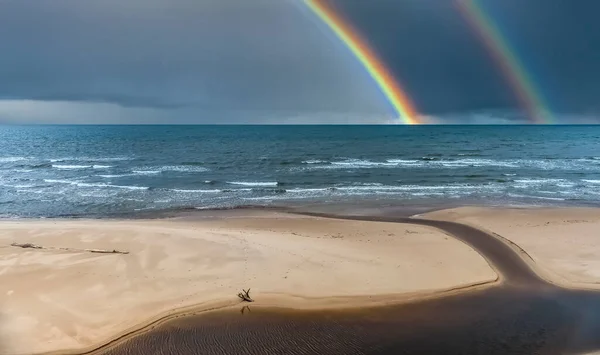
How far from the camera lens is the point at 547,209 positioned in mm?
24906

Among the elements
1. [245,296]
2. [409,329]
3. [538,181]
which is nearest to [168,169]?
[538,181]

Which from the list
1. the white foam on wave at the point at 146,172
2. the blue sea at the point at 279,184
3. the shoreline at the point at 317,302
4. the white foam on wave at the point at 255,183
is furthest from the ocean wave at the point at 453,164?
the shoreline at the point at 317,302

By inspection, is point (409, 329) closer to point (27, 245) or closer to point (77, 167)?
point (27, 245)

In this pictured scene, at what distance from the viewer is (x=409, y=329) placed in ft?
33.3

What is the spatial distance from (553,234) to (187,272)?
15976 millimetres

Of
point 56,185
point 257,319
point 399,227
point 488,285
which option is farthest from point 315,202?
point 56,185

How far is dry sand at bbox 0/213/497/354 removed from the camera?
34.7ft

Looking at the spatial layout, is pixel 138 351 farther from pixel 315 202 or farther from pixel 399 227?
pixel 315 202

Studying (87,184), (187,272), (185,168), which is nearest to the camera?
(187,272)

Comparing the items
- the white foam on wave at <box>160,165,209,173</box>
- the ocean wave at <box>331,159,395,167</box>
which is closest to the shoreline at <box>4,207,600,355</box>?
the ocean wave at <box>331,159,395,167</box>

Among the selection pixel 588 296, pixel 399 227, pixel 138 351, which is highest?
pixel 399 227

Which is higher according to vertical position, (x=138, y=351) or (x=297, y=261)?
(x=297, y=261)

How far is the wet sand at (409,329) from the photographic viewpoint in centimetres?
934

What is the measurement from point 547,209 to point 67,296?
25126 millimetres
